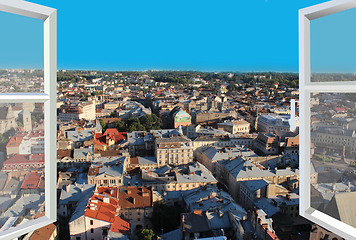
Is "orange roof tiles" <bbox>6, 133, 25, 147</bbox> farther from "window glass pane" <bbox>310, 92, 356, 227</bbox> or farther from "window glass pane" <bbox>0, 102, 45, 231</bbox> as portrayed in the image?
"window glass pane" <bbox>310, 92, 356, 227</bbox>

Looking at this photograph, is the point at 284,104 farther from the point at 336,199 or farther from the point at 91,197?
the point at 336,199

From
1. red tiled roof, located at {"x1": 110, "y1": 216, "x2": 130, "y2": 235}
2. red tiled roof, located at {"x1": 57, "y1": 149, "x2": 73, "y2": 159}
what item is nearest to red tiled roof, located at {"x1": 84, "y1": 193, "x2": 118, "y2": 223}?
red tiled roof, located at {"x1": 110, "y1": 216, "x2": 130, "y2": 235}

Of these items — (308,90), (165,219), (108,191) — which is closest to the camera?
(308,90)

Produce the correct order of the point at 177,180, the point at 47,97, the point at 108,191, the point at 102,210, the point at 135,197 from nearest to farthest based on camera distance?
the point at 47,97 → the point at 102,210 → the point at 135,197 → the point at 108,191 → the point at 177,180

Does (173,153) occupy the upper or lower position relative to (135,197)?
upper

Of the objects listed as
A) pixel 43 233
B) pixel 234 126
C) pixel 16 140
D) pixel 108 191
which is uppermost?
pixel 16 140

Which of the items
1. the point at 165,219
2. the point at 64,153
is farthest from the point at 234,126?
the point at 165,219

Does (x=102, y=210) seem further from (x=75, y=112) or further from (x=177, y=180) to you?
(x=75, y=112)

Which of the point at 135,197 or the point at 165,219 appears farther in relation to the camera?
the point at 135,197

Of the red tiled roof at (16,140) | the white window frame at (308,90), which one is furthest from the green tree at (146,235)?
the red tiled roof at (16,140)
